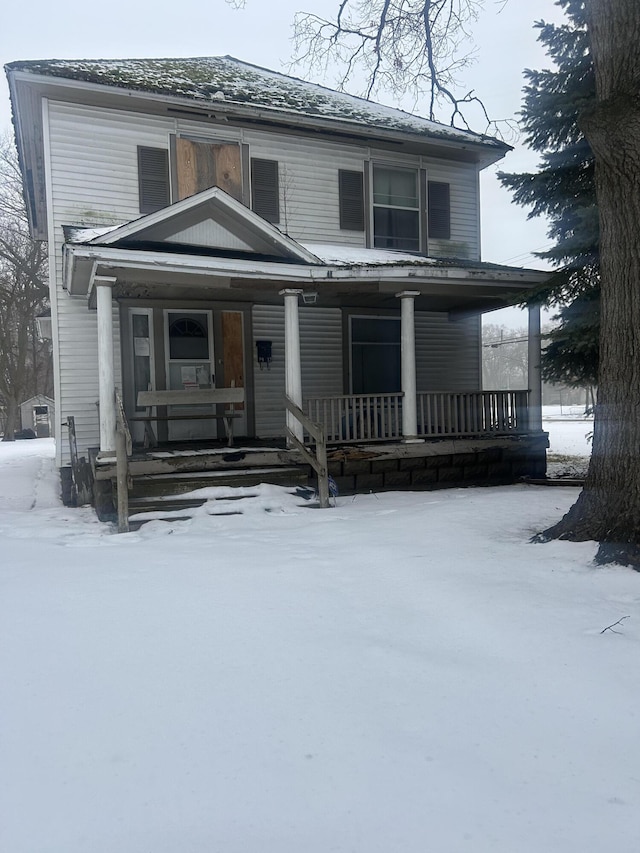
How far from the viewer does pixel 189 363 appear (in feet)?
32.7

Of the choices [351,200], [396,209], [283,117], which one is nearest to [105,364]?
[283,117]

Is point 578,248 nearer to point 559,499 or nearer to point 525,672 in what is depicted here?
point 559,499

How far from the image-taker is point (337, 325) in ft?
36.4

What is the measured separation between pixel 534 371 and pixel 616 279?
5.27m

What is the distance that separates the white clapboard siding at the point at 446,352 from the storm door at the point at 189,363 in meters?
4.14

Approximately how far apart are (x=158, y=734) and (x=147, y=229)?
21.0 ft

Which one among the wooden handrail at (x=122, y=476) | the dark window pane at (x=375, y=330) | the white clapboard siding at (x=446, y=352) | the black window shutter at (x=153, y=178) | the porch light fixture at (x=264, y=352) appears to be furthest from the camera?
the white clapboard siding at (x=446, y=352)

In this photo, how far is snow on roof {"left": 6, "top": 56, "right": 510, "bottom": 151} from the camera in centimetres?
918

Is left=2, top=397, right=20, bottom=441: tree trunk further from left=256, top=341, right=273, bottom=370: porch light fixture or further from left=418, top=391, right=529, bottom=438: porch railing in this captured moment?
left=418, top=391, right=529, bottom=438: porch railing

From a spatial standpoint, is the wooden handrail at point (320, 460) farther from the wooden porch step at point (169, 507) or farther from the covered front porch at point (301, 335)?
the wooden porch step at point (169, 507)

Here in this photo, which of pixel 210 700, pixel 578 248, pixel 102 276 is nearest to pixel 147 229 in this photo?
pixel 102 276

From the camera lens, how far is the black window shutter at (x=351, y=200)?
10.9 m

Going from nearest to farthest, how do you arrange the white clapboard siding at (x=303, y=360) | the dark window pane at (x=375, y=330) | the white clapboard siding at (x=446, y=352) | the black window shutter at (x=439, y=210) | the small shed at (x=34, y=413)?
the white clapboard siding at (x=303, y=360), the dark window pane at (x=375, y=330), the black window shutter at (x=439, y=210), the white clapboard siding at (x=446, y=352), the small shed at (x=34, y=413)

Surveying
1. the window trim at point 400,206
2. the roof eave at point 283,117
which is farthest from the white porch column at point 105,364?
the window trim at point 400,206
